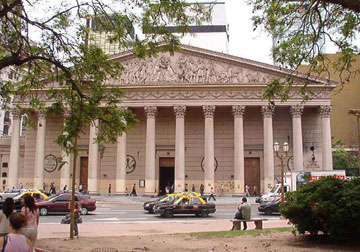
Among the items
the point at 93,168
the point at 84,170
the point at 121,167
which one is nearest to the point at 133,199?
the point at 121,167

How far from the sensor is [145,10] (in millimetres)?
12727

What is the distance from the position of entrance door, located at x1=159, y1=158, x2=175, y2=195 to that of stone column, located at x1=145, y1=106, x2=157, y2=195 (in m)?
3.86

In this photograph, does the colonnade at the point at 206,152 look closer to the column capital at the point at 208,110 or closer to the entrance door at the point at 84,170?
the column capital at the point at 208,110

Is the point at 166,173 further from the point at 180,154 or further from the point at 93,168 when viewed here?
the point at 93,168

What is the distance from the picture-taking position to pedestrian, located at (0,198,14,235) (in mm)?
8852

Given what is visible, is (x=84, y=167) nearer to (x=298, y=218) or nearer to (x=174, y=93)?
(x=174, y=93)

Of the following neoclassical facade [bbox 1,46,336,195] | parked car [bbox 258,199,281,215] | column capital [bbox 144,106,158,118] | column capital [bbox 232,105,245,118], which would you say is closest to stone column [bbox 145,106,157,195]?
column capital [bbox 144,106,158,118]

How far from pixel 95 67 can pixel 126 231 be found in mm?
7499

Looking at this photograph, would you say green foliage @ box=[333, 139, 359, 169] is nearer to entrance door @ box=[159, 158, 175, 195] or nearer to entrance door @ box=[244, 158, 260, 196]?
entrance door @ box=[244, 158, 260, 196]

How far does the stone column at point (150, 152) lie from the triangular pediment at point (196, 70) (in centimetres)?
345

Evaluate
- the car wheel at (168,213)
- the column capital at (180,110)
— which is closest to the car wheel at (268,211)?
the car wheel at (168,213)

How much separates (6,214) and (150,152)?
33.4 meters

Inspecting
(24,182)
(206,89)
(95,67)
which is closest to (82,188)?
(24,182)

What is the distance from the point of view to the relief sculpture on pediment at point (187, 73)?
141 feet
